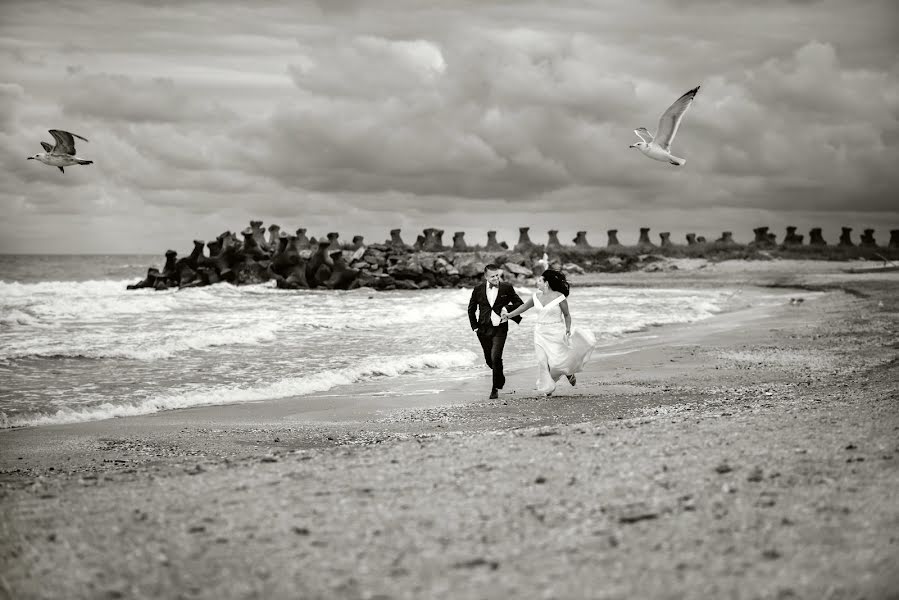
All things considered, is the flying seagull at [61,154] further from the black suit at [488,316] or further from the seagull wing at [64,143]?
the black suit at [488,316]

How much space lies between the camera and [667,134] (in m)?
13.4

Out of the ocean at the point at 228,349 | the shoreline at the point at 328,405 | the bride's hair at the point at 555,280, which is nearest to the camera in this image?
the shoreline at the point at 328,405

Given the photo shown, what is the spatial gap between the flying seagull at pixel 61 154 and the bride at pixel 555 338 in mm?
7705

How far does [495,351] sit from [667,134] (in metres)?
5.05

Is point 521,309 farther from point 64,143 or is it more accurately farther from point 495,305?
point 64,143

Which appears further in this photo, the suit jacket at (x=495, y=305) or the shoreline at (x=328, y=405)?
the suit jacket at (x=495, y=305)

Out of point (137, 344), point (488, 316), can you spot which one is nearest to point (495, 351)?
point (488, 316)

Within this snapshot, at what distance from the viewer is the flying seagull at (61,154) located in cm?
1320

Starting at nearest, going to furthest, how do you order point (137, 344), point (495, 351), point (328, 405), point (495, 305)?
point (328, 405) → point (495, 351) → point (495, 305) → point (137, 344)

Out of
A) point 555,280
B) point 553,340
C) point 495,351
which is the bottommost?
point 495,351

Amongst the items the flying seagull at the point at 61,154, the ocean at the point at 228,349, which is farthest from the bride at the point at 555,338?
the flying seagull at the point at 61,154

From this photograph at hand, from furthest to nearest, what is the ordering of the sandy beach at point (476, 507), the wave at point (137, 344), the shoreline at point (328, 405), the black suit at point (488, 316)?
1. the wave at point (137, 344)
2. the black suit at point (488, 316)
3. the shoreline at point (328, 405)
4. the sandy beach at point (476, 507)

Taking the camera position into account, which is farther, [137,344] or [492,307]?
[137,344]

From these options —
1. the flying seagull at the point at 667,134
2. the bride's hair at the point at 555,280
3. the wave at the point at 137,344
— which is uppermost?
the flying seagull at the point at 667,134
